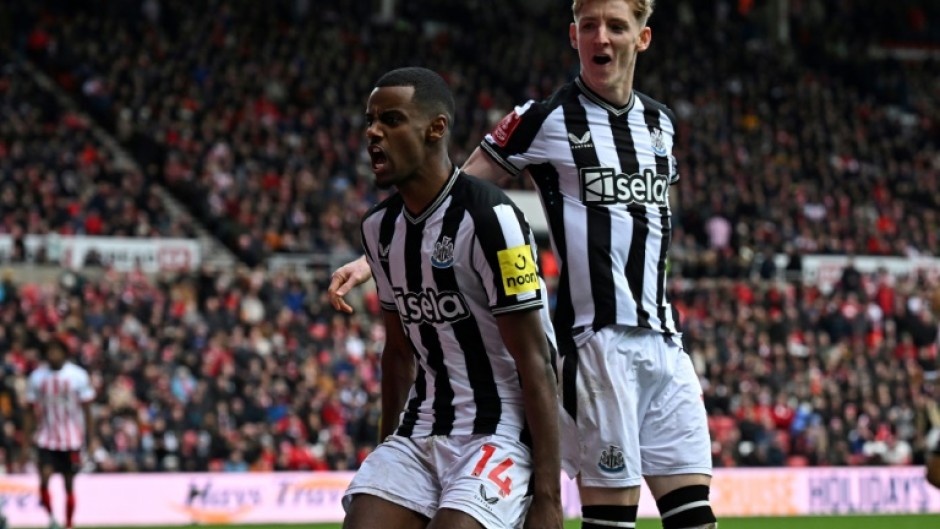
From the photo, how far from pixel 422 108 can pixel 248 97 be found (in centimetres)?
2419

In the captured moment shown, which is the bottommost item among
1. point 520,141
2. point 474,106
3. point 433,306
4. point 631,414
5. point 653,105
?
point 631,414

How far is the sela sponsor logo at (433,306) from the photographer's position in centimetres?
515

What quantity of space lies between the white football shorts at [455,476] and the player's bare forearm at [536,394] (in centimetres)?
8

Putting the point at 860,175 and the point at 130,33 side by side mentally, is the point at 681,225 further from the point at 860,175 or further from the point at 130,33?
the point at 130,33

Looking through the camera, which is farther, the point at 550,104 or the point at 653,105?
the point at 653,105

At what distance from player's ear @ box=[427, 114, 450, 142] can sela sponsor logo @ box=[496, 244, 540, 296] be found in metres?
0.45

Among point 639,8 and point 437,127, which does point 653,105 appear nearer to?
point 639,8

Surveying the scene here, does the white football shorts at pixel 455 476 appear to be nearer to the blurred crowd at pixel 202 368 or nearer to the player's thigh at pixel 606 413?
the player's thigh at pixel 606 413

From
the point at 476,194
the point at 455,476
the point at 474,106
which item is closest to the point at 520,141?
the point at 476,194

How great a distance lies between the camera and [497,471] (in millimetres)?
4980

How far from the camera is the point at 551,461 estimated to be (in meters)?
5.00

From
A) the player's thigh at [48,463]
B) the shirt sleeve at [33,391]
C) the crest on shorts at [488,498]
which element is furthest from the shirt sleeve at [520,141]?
the shirt sleeve at [33,391]

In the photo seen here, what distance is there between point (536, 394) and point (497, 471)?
0.28 meters

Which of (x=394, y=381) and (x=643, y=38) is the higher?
(x=643, y=38)
